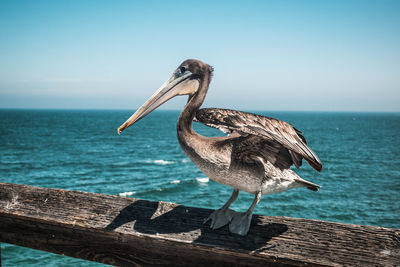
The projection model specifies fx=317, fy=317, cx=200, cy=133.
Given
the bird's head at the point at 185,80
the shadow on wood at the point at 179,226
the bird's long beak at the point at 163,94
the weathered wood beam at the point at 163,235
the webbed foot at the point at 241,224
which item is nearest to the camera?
the weathered wood beam at the point at 163,235

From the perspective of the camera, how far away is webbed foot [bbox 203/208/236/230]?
5.80ft

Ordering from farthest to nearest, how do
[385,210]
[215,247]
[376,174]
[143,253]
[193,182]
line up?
1. [376,174]
2. [193,182]
3. [385,210]
4. [143,253]
5. [215,247]

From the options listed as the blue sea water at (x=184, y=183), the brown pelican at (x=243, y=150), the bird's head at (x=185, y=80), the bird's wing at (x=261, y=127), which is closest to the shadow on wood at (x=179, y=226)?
the brown pelican at (x=243, y=150)

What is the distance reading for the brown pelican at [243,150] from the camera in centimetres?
195

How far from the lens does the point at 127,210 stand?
1.86m

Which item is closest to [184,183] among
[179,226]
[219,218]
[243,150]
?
[243,150]

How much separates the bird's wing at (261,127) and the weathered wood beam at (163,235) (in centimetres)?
45

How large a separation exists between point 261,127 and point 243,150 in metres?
0.25

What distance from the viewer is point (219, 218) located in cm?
185

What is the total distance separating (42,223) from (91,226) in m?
0.33

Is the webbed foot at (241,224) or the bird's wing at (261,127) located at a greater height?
the bird's wing at (261,127)

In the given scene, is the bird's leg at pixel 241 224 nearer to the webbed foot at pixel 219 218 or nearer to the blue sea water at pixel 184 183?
the webbed foot at pixel 219 218

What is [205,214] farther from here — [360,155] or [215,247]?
[360,155]

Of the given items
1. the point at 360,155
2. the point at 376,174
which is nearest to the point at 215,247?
the point at 376,174
